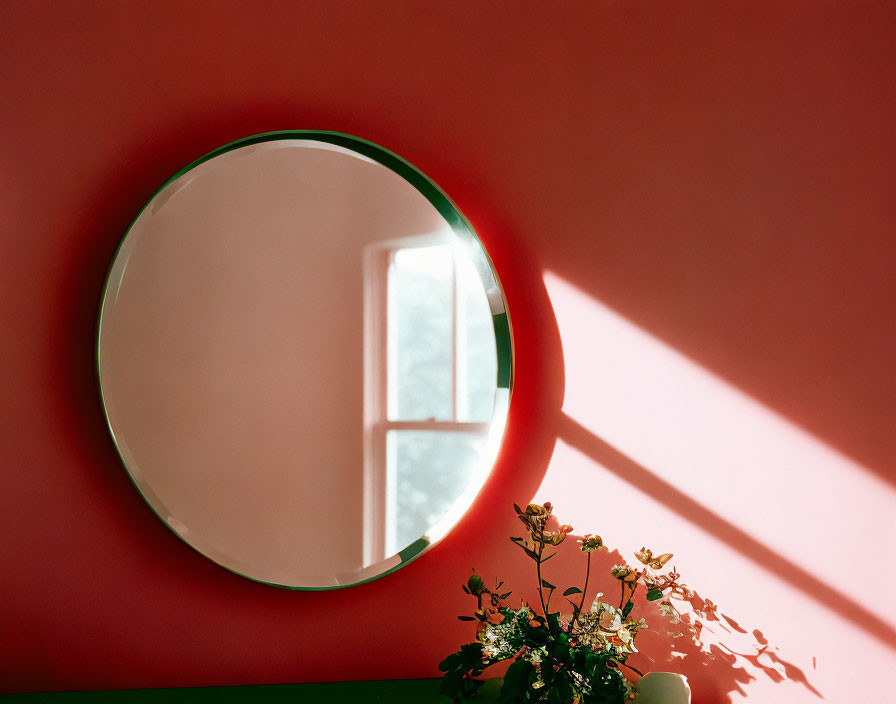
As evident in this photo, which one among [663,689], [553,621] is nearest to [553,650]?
[553,621]

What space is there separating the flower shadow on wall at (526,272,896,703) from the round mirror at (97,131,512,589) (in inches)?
8.7

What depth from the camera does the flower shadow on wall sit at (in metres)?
1.49

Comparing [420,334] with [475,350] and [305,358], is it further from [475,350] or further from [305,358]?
[305,358]

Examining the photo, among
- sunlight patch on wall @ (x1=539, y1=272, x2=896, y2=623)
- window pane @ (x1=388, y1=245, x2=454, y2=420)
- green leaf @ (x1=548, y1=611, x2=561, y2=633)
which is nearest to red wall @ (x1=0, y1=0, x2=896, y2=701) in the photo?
sunlight patch on wall @ (x1=539, y1=272, x2=896, y2=623)

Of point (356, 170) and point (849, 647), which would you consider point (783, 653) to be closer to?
point (849, 647)

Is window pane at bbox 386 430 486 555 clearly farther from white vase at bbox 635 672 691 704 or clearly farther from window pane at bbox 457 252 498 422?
white vase at bbox 635 672 691 704

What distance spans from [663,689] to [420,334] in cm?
89

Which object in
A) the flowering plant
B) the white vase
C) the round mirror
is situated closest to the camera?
the flowering plant

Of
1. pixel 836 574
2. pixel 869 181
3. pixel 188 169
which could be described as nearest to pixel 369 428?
pixel 188 169

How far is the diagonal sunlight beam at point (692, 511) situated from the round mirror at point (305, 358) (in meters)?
0.20

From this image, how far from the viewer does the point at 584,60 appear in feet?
5.07

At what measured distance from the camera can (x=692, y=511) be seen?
151cm

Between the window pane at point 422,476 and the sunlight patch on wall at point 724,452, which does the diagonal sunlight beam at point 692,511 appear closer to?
the sunlight patch on wall at point 724,452

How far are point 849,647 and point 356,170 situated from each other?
155 centimetres
